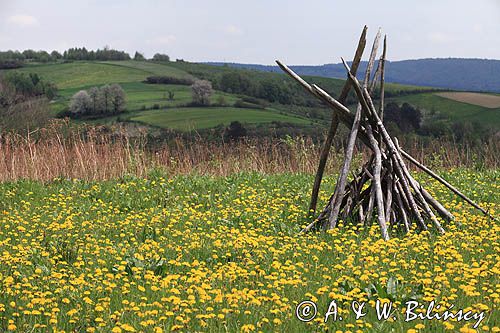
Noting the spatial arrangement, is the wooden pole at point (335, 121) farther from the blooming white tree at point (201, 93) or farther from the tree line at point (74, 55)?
the tree line at point (74, 55)

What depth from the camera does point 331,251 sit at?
23.5ft

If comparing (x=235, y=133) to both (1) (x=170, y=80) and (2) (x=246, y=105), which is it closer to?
(2) (x=246, y=105)

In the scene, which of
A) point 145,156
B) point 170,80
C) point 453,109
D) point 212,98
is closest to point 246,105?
point 212,98

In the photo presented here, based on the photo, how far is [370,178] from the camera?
8789 mm

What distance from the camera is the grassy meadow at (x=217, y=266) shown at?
4.98 meters

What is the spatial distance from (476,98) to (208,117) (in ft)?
127

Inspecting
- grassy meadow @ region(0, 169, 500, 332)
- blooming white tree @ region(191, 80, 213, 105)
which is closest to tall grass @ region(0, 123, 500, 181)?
grassy meadow @ region(0, 169, 500, 332)

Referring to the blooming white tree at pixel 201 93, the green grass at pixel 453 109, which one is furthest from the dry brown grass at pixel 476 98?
the blooming white tree at pixel 201 93

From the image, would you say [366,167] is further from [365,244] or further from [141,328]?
[141,328]

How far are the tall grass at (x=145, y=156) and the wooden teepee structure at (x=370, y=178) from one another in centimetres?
596

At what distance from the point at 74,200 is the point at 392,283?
292 inches

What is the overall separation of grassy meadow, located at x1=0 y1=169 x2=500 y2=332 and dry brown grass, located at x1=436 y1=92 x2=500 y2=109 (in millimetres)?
70539

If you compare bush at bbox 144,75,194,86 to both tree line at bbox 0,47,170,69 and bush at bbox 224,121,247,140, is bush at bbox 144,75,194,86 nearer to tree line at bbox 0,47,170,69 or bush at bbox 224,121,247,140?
tree line at bbox 0,47,170,69

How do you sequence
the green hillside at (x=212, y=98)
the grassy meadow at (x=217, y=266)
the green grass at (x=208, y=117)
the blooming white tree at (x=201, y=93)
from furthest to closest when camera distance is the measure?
1. the blooming white tree at (x=201, y=93)
2. the green hillside at (x=212, y=98)
3. the green grass at (x=208, y=117)
4. the grassy meadow at (x=217, y=266)
